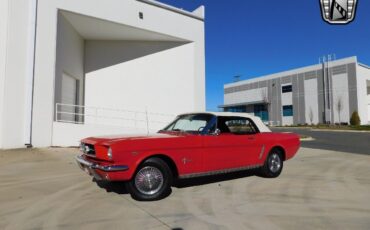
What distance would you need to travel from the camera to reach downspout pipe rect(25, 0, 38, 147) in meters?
11.3

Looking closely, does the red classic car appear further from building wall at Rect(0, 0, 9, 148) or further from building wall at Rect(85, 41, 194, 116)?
building wall at Rect(85, 41, 194, 116)

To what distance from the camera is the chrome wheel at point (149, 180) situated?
5043 mm

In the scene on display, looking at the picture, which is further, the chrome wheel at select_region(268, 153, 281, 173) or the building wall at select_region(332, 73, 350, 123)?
the building wall at select_region(332, 73, 350, 123)

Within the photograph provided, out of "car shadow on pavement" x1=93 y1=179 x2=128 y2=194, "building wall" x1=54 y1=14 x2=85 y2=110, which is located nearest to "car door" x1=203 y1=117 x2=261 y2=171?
"car shadow on pavement" x1=93 y1=179 x2=128 y2=194

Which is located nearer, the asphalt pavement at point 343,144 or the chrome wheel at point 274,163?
the chrome wheel at point 274,163

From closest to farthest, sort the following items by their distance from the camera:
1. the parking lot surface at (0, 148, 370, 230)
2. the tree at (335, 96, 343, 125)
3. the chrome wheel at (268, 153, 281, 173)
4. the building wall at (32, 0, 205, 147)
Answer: the parking lot surface at (0, 148, 370, 230) → the chrome wheel at (268, 153, 281, 173) → the building wall at (32, 0, 205, 147) → the tree at (335, 96, 343, 125)

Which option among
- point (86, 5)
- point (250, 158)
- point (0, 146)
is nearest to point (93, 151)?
point (250, 158)

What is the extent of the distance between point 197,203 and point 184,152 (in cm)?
93

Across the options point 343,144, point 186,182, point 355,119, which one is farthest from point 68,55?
point 355,119

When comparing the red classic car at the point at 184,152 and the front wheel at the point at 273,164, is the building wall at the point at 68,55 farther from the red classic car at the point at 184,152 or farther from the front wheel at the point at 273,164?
the front wheel at the point at 273,164

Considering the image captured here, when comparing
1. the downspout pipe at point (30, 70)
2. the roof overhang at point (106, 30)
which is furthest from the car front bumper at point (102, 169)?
the roof overhang at point (106, 30)

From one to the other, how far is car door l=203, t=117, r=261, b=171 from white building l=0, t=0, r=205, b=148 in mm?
Answer: 7689

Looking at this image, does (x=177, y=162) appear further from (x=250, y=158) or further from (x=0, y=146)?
(x=0, y=146)

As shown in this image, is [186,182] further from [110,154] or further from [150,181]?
[110,154]
